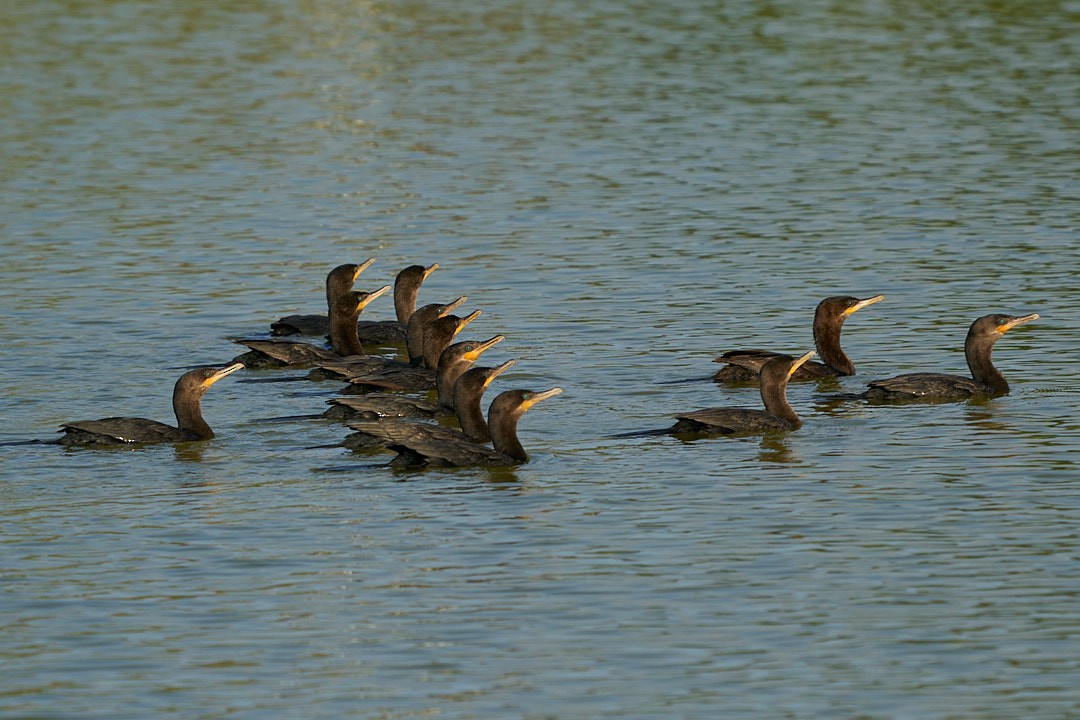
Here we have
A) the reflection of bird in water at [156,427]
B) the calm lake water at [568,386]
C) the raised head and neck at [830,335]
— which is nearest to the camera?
the calm lake water at [568,386]

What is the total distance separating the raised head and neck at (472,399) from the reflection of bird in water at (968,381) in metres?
3.39

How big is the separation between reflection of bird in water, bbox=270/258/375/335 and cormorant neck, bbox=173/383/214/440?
4.73m

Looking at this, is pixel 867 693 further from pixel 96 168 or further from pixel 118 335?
pixel 96 168

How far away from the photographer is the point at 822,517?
14.6 metres

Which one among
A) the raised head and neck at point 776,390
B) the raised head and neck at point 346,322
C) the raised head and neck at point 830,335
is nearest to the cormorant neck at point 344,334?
the raised head and neck at point 346,322

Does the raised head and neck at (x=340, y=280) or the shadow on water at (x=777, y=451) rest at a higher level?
the raised head and neck at (x=340, y=280)

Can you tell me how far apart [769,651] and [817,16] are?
4142 cm

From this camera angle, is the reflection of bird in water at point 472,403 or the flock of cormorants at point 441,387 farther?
the reflection of bird in water at point 472,403

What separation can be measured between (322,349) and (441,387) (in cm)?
284

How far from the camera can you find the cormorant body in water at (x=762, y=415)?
56.6 ft

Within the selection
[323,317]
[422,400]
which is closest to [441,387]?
[422,400]

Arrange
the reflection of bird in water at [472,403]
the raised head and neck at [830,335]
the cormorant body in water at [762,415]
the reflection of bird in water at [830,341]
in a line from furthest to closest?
the raised head and neck at [830,335] < the reflection of bird in water at [830,341] < the reflection of bird in water at [472,403] < the cormorant body in water at [762,415]

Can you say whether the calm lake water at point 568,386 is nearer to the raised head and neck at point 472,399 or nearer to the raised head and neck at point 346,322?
the raised head and neck at point 472,399

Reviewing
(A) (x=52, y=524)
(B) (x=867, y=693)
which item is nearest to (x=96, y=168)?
(A) (x=52, y=524)
